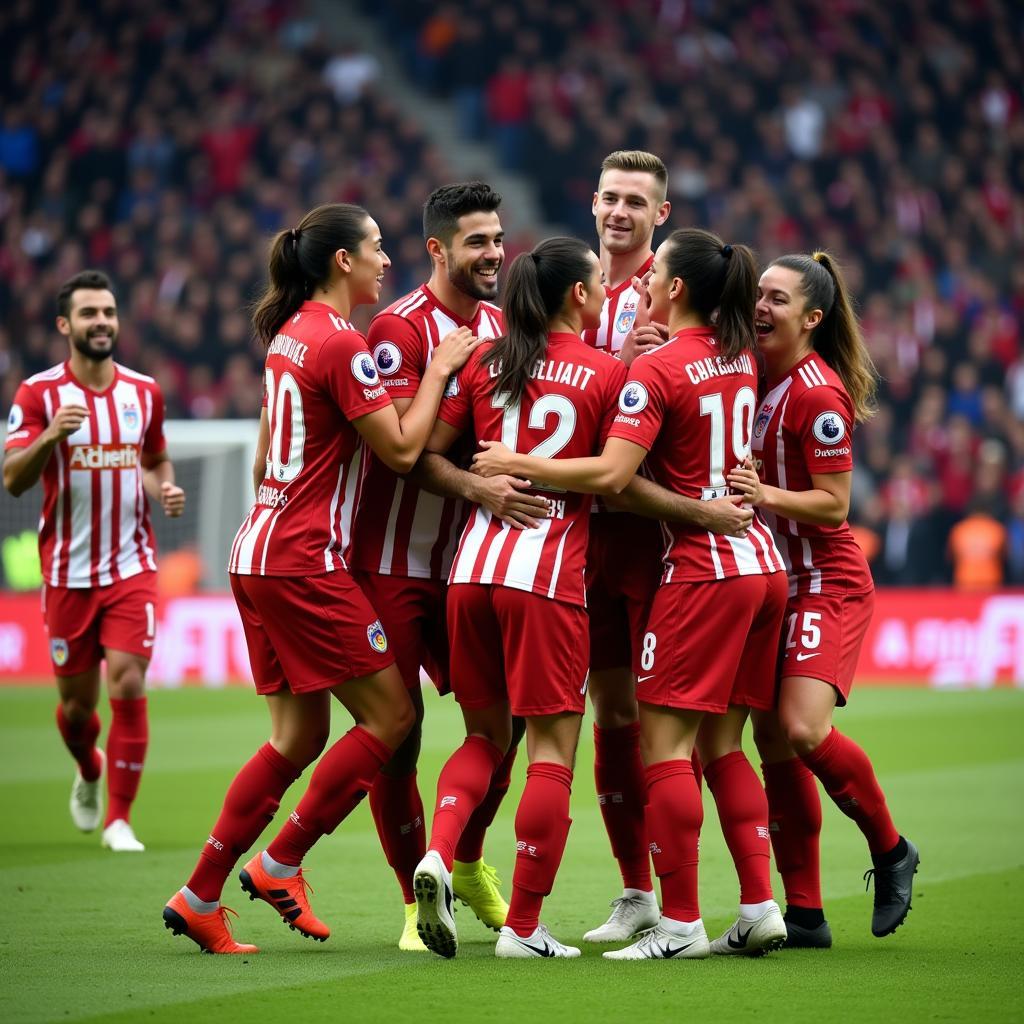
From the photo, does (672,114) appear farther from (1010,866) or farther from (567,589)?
(567,589)

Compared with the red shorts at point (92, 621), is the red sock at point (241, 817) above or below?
below

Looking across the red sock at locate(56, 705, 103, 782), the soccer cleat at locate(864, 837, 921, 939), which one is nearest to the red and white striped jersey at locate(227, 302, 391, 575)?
the soccer cleat at locate(864, 837, 921, 939)

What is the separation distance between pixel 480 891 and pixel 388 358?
1.92 meters

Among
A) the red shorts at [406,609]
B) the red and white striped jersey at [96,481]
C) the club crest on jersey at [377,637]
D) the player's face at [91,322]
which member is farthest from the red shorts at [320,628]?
the player's face at [91,322]

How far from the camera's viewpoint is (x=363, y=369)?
5.48 meters

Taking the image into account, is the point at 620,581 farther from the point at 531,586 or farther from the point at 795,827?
the point at 795,827

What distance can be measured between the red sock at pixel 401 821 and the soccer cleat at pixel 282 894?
0.48 metres

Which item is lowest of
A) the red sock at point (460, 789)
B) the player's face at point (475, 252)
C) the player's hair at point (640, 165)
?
the red sock at point (460, 789)

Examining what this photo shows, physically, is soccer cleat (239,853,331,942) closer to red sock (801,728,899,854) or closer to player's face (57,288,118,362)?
red sock (801,728,899,854)

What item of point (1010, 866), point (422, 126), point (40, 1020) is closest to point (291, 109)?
point (422, 126)

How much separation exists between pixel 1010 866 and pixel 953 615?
933 centimetres

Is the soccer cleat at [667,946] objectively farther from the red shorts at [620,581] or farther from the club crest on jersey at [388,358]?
the club crest on jersey at [388,358]

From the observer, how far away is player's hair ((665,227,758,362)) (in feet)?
18.2

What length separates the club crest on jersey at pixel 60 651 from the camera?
8422 mm
